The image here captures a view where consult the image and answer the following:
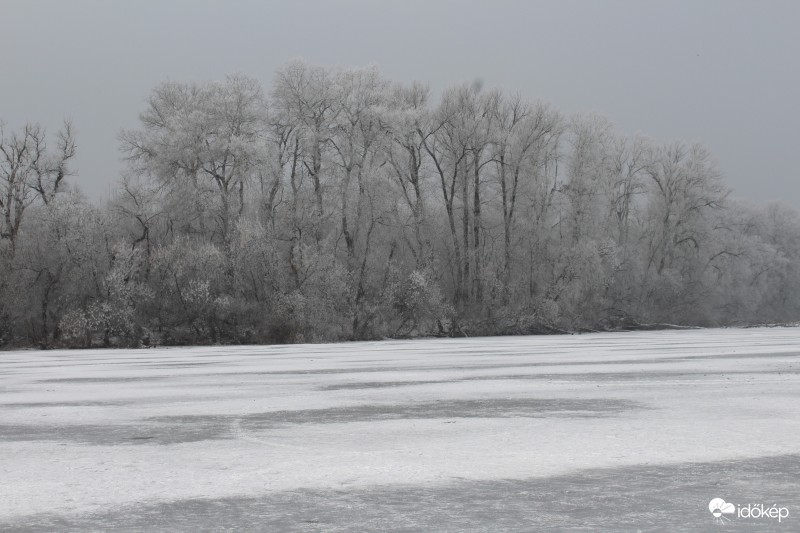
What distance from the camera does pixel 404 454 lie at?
7359 millimetres

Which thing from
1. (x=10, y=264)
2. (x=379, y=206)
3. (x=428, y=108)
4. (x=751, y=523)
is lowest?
(x=751, y=523)

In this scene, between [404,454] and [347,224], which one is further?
[347,224]

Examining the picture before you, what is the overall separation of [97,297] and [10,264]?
3684 millimetres

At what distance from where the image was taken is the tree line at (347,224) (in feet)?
126

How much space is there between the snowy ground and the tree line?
24.6 metres

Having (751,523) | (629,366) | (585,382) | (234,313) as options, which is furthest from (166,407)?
(234,313)

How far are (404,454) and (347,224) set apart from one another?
37697 millimetres

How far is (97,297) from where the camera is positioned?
124 feet

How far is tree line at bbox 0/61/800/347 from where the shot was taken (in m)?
38.4

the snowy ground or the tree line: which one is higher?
the tree line

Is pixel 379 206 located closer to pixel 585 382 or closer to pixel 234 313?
pixel 234 313

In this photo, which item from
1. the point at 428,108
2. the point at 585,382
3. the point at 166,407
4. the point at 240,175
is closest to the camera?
the point at 166,407

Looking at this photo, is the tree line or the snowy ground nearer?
the snowy ground

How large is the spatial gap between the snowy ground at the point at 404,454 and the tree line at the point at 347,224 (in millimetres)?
24573
